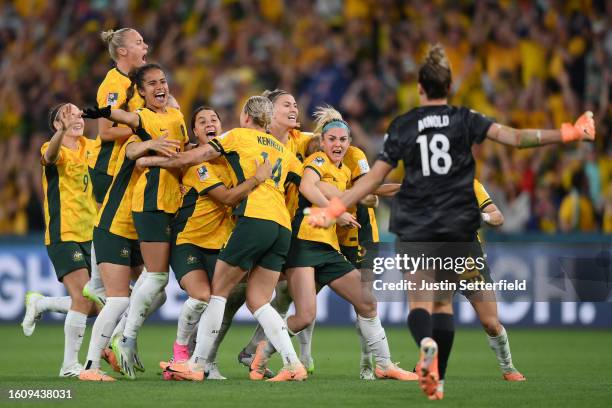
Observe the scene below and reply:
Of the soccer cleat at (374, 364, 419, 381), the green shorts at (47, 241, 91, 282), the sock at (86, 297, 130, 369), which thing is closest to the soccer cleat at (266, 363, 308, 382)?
the soccer cleat at (374, 364, 419, 381)

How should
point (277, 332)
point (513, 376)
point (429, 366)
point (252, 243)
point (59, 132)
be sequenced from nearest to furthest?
point (429, 366), point (252, 243), point (277, 332), point (59, 132), point (513, 376)

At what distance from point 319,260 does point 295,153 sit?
1.12 meters

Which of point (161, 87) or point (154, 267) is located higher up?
point (161, 87)

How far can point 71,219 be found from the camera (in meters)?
9.97

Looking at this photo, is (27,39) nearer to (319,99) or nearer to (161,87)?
(319,99)

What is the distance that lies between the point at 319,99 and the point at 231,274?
929 cm

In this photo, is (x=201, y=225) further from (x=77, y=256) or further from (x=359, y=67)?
(x=359, y=67)

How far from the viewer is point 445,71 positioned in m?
7.52

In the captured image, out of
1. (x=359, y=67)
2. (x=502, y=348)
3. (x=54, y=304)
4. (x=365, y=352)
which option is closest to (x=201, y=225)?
(x=365, y=352)

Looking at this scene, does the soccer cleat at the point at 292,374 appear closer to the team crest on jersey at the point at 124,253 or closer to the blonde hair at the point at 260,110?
the team crest on jersey at the point at 124,253

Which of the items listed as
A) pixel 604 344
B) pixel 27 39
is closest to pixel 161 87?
pixel 604 344

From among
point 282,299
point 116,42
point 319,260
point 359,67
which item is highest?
point 359,67

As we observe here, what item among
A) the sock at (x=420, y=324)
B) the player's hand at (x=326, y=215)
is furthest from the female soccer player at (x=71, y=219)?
the sock at (x=420, y=324)

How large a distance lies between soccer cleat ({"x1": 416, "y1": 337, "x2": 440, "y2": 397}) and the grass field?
0.59 ft
